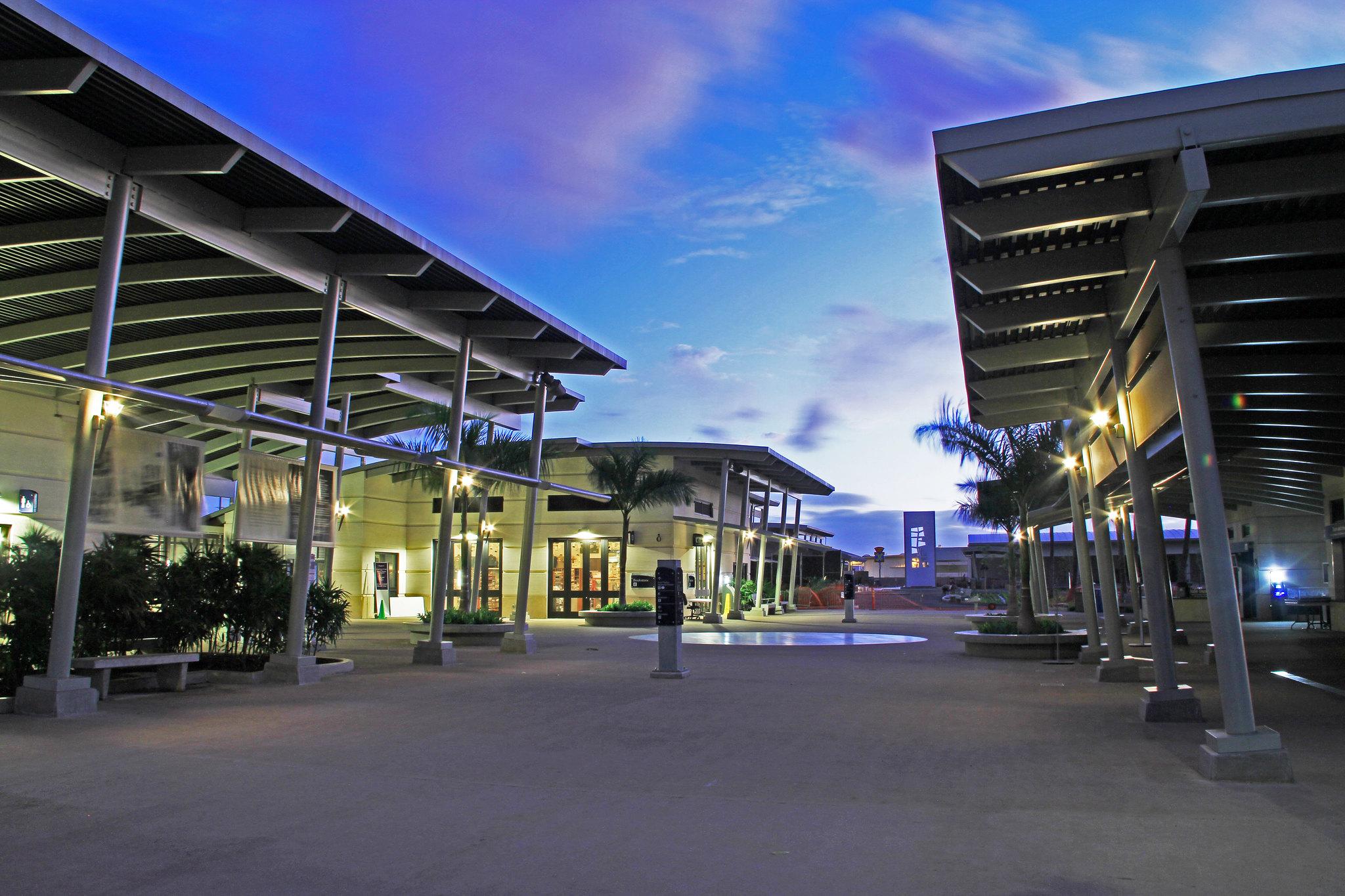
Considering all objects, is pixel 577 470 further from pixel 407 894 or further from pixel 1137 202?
pixel 407 894

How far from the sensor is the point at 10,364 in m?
7.66

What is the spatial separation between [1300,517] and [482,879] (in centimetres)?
3597

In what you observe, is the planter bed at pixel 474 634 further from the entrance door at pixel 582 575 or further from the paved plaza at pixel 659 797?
the entrance door at pixel 582 575

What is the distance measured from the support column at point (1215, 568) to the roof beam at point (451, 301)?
961 cm

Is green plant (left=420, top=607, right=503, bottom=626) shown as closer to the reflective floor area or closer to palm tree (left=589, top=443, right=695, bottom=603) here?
the reflective floor area

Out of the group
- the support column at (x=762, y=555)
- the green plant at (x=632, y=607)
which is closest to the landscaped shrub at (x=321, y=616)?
the green plant at (x=632, y=607)

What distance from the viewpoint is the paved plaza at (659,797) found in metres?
4.18

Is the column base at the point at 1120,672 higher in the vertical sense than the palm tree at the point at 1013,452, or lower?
lower

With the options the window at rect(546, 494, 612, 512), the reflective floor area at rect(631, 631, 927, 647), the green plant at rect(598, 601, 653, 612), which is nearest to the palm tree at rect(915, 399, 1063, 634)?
the reflective floor area at rect(631, 631, 927, 647)

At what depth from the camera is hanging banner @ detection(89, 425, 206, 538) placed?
32.4ft

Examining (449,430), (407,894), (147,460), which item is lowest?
(407,894)

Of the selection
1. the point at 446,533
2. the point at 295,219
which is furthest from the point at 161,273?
the point at 446,533

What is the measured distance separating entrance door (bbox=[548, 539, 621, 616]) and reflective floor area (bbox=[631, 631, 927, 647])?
9.81m

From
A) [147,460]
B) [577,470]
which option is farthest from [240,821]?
[577,470]
